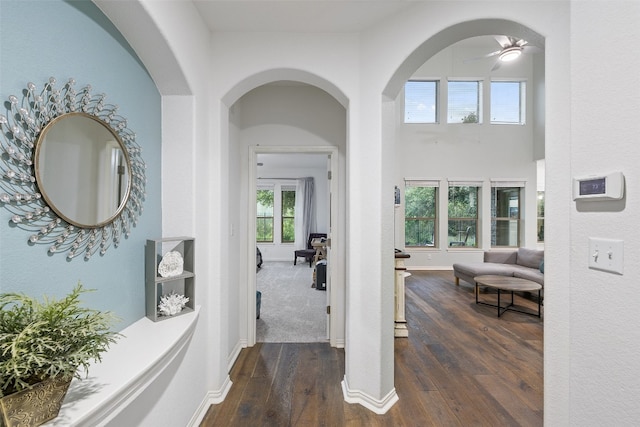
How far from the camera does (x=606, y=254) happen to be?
1.02 metres

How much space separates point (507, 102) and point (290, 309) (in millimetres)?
7516

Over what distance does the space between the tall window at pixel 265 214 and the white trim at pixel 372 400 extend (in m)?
6.85

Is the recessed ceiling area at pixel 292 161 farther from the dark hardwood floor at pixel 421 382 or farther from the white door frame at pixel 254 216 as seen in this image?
the dark hardwood floor at pixel 421 382

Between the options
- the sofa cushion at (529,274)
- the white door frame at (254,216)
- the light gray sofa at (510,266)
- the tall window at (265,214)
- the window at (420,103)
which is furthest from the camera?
the tall window at (265,214)

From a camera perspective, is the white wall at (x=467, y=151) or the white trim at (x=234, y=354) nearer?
the white trim at (x=234, y=354)

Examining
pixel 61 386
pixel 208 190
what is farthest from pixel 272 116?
pixel 61 386

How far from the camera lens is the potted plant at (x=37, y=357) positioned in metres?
0.71

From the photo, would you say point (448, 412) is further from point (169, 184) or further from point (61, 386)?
point (169, 184)

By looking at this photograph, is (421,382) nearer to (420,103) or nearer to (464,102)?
(420,103)

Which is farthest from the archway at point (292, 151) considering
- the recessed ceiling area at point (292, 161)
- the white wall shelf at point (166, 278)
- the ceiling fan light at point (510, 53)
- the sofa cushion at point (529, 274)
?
the recessed ceiling area at point (292, 161)

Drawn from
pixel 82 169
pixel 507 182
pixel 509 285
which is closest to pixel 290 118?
pixel 82 169

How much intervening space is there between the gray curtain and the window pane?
275cm

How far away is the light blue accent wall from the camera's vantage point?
940 millimetres

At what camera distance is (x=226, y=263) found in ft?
7.50
